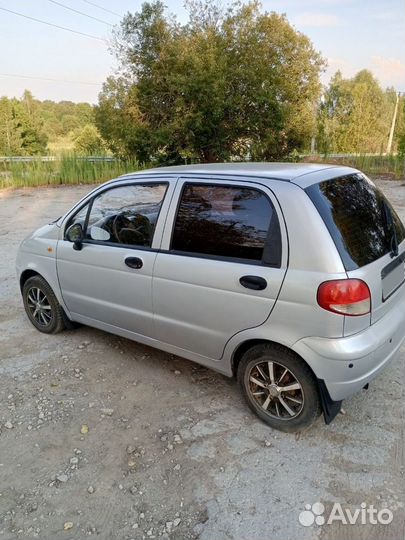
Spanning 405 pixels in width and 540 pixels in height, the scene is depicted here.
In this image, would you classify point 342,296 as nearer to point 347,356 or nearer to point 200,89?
point 347,356

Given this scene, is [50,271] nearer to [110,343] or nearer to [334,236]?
[110,343]

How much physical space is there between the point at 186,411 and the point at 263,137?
16299 millimetres

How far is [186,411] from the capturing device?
2982 millimetres

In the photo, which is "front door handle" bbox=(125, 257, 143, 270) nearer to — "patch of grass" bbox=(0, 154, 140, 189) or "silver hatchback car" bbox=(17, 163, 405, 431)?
"silver hatchback car" bbox=(17, 163, 405, 431)

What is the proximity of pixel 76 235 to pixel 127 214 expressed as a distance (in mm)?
583

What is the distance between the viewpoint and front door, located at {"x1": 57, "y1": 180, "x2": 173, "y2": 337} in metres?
3.13

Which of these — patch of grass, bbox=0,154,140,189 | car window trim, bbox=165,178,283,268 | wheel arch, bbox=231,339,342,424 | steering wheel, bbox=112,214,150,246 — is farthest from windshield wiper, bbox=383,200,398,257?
patch of grass, bbox=0,154,140,189

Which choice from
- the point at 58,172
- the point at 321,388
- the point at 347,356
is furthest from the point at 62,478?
the point at 58,172

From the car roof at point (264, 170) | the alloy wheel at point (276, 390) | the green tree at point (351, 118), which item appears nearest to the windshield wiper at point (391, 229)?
the car roof at point (264, 170)

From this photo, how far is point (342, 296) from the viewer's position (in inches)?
89.7

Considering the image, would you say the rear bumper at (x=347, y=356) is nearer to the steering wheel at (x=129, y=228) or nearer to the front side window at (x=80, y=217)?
the steering wheel at (x=129, y=228)

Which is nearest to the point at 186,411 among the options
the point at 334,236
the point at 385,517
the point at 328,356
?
the point at 328,356

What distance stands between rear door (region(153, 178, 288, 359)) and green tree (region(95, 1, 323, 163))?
1408cm

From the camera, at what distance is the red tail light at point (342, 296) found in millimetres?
2273
